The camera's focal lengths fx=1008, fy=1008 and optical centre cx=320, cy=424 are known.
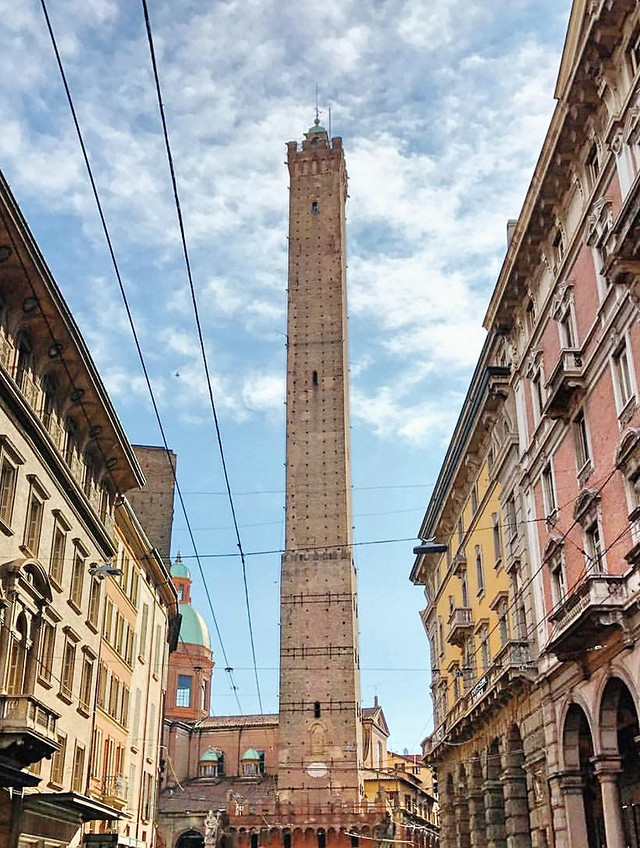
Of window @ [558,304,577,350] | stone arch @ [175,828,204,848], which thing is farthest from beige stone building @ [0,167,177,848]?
stone arch @ [175,828,204,848]

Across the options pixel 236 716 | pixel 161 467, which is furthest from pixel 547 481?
pixel 236 716

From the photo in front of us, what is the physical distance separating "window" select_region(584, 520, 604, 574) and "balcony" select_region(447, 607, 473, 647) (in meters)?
12.1


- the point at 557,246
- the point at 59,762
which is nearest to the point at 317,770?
the point at 59,762

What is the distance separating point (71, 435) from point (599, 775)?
1517cm

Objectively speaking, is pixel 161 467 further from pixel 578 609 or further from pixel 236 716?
pixel 236 716

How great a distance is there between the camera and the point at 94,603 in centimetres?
2839

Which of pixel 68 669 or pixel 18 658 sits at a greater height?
pixel 68 669

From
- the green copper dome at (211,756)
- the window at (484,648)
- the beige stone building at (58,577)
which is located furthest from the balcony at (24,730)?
the green copper dome at (211,756)

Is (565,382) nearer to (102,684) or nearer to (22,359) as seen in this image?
(22,359)

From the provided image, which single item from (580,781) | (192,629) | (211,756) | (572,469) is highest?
(192,629)

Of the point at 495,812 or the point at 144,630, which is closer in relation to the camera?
the point at 495,812

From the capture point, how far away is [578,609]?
712 inches

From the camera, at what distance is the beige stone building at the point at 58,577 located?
797 inches

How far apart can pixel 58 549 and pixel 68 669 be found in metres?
3.32
